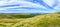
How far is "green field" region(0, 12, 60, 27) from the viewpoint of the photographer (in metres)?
1.34

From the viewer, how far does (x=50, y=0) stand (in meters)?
1.40

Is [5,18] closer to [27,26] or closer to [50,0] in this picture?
[27,26]

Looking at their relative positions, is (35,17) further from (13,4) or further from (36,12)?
(13,4)

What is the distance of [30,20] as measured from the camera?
53.3 inches

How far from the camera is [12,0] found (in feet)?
4.63

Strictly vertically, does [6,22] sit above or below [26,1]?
below

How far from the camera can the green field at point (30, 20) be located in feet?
4.39

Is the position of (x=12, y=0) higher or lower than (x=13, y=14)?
higher

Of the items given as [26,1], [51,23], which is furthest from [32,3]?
[51,23]

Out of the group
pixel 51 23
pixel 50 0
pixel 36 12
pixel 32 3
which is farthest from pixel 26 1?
pixel 51 23

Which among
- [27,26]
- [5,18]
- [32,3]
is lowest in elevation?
[27,26]

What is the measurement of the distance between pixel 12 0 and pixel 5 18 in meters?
0.23

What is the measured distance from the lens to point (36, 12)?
4.54 feet

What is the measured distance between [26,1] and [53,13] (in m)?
0.35
